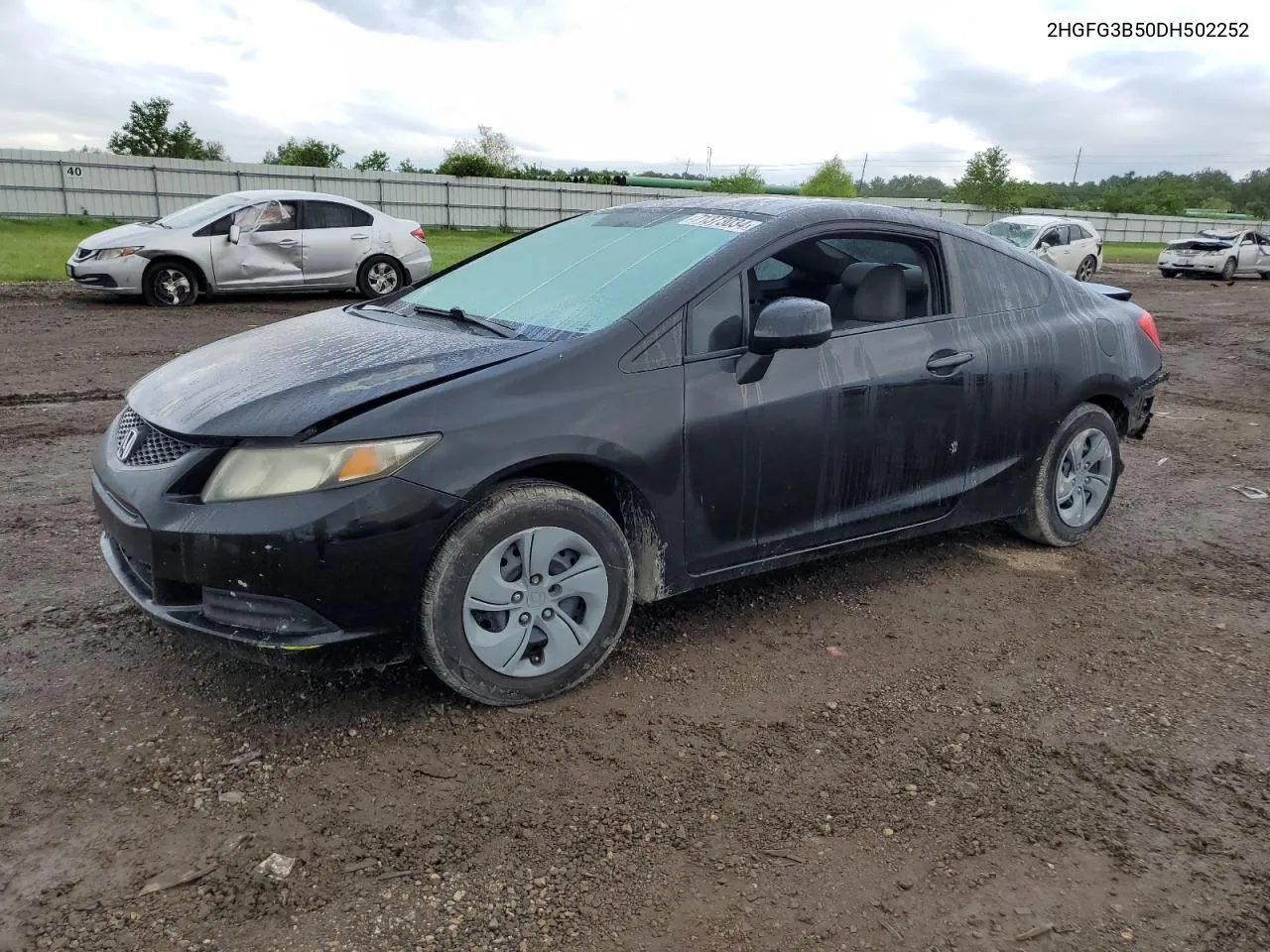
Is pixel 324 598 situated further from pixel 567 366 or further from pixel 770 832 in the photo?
pixel 770 832

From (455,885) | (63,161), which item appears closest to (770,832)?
(455,885)

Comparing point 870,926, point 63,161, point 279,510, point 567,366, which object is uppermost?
point 63,161

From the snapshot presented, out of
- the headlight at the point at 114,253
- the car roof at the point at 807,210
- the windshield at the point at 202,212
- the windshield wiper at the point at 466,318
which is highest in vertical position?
the windshield at the point at 202,212

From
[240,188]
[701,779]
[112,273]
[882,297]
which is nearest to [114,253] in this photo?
[112,273]

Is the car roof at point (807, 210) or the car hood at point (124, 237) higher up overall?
the car roof at point (807, 210)

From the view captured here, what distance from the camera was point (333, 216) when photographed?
1382 centimetres

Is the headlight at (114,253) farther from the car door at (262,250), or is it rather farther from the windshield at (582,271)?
the windshield at (582,271)

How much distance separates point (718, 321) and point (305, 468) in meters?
1.49

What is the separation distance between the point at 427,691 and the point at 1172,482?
16.4ft

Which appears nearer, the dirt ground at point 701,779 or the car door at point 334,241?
the dirt ground at point 701,779

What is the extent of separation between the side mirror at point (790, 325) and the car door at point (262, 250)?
36.7 ft

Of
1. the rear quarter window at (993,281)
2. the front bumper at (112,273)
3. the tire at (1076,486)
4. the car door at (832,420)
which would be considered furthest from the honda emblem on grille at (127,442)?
the front bumper at (112,273)

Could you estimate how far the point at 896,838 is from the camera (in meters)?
2.64

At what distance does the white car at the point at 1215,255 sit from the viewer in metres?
26.5
